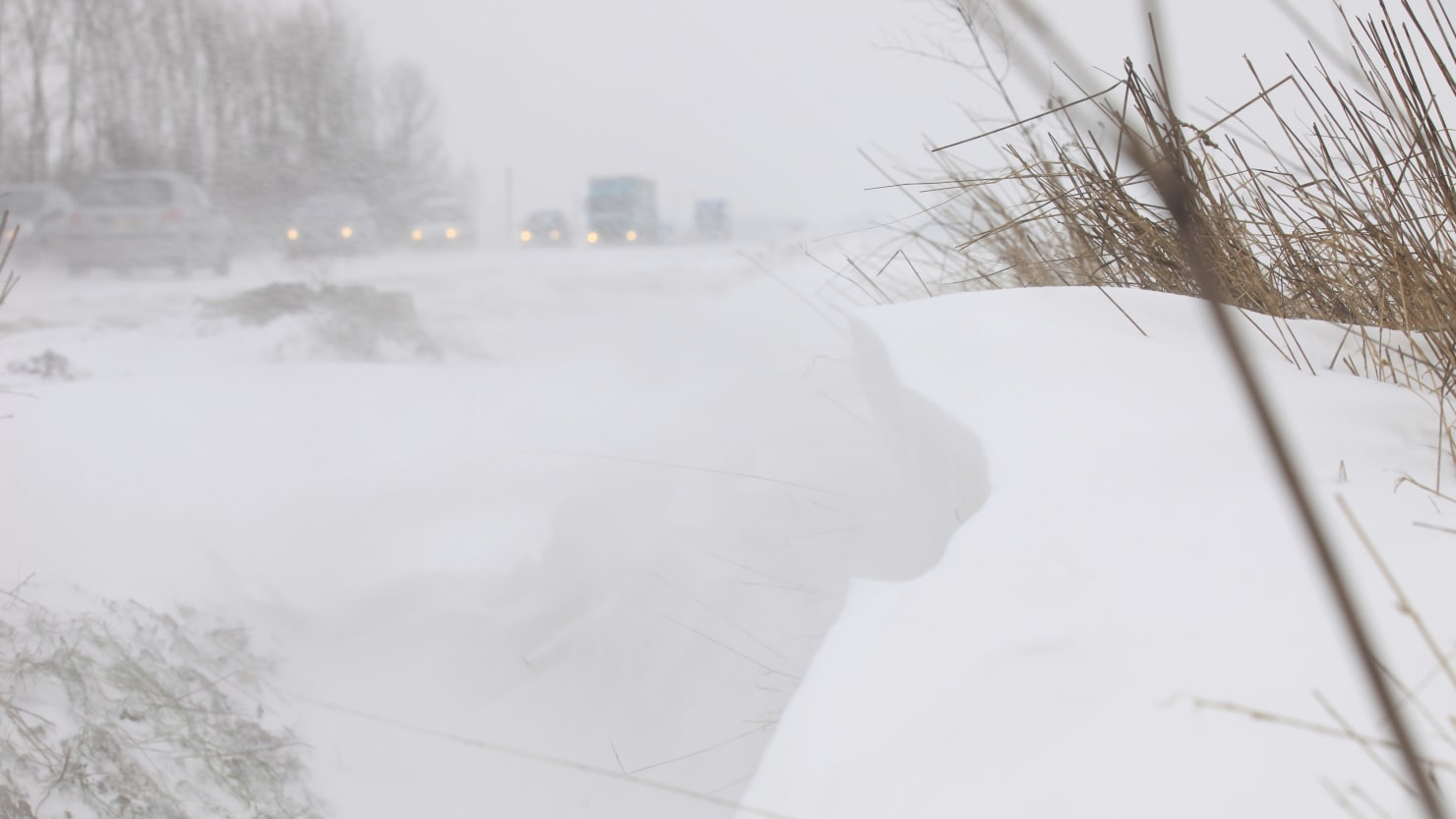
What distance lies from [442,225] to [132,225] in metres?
3.43

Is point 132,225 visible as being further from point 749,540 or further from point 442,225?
point 749,540

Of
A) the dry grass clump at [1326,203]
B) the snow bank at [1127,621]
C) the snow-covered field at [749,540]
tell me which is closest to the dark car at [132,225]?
the snow-covered field at [749,540]

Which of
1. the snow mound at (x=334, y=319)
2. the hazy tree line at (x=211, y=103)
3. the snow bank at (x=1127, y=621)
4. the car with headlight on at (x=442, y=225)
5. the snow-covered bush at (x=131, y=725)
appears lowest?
the snow-covered bush at (x=131, y=725)

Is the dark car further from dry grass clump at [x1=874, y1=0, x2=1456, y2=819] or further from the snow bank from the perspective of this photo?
the snow bank

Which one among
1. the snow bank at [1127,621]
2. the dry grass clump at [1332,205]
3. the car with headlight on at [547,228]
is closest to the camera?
the snow bank at [1127,621]

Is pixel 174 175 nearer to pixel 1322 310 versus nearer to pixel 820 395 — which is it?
pixel 820 395

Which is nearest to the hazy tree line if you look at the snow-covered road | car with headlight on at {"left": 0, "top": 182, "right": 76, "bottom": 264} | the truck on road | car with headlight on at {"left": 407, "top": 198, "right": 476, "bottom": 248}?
car with headlight on at {"left": 407, "top": 198, "right": 476, "bottom": 248}

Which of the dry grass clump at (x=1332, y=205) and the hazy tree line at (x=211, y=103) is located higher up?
the hazy tree line at (x=211, y=103)

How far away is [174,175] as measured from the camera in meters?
6.84

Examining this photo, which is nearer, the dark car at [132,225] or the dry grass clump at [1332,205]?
the dry grass clump at [1332,205]

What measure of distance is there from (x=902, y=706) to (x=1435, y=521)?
0.48 meters

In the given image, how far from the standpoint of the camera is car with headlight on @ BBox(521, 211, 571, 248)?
11.2 metres

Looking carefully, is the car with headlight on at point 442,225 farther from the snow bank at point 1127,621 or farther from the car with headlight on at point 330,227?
the snow bank at point 1127,621

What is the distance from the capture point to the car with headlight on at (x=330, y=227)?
7078 mm
